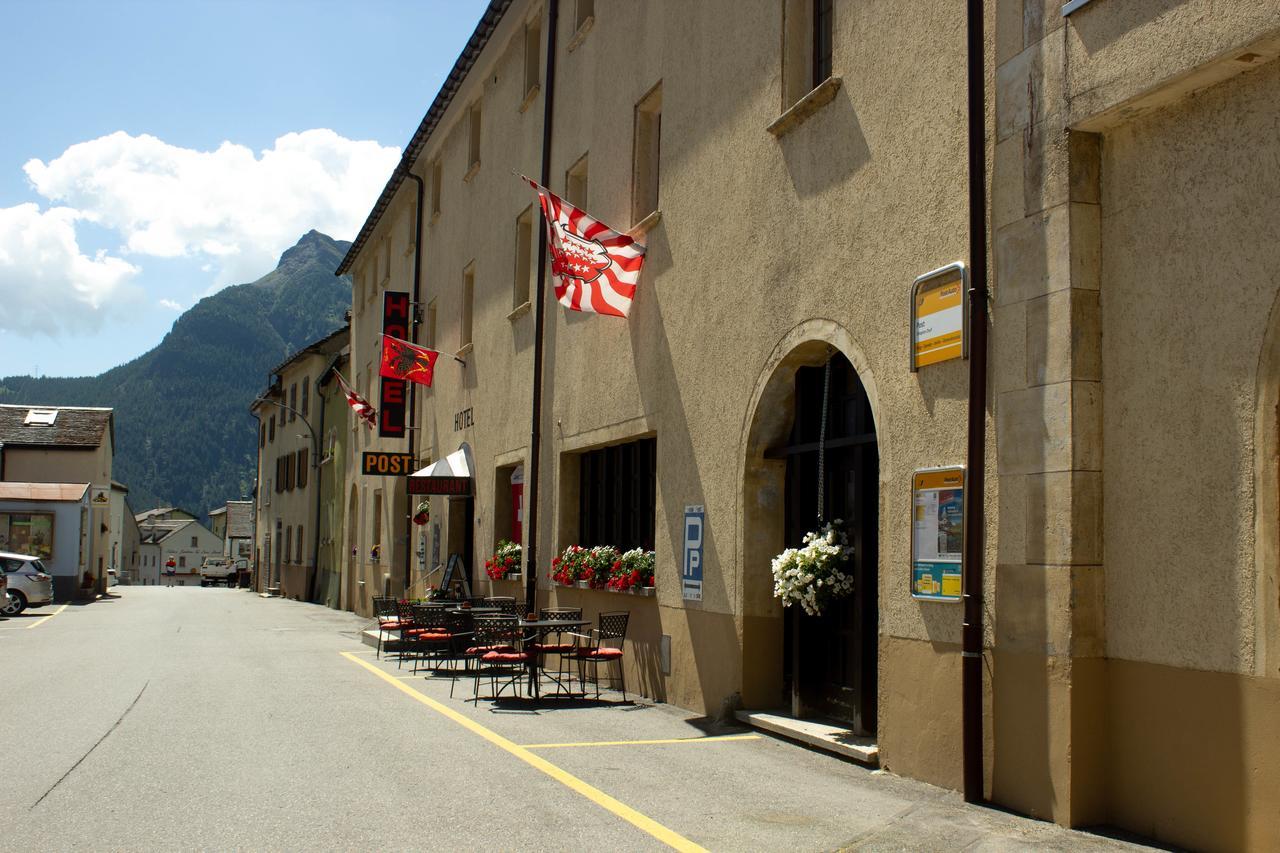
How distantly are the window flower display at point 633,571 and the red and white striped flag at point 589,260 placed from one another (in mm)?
2780

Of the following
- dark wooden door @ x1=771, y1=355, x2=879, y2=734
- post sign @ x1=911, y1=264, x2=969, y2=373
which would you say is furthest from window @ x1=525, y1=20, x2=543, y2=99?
post sign @ x1=911, y1=264, x2=969, y2=373

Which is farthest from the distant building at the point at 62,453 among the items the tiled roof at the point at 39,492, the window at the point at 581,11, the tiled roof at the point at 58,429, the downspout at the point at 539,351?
the window at the point at 581,11

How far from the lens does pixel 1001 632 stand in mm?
7191

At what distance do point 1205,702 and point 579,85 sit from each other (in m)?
12.5

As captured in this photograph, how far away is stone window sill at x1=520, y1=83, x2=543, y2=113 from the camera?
1820cm

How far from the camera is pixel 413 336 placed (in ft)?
87.6

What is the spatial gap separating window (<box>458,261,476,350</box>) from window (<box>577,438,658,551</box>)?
7.35 m

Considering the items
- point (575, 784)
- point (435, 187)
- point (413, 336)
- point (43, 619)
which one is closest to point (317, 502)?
point (43, 619)

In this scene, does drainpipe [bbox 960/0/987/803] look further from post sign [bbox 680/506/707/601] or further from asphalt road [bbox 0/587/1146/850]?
post sign [bbox 680/506/707/601]

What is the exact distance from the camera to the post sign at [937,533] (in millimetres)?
7703

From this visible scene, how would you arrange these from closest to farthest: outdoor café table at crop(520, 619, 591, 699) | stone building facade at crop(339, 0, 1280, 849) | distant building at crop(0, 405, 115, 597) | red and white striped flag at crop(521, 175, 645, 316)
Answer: stone building facade at crop(339, 0, 1280, 849) → outdoor café table at crop(520, 619, 591, 699) → red and white striped flag at crop(521, 175, 645, 316) → distant building at crop(0, 405, 115, 597)

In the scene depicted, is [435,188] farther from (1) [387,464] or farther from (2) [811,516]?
(2) [811,516]

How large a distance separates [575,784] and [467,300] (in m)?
16.2

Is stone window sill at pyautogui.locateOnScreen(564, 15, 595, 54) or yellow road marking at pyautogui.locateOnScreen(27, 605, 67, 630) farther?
yellow road marking at pyautogui.locateOnScreen(27, 605, 67, 630)
